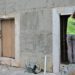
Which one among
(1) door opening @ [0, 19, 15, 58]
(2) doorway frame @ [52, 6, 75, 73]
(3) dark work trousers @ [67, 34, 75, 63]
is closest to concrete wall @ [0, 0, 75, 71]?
(2) doorway frame @ [52, 6, 75, 73]

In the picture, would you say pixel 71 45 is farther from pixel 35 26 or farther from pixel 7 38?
pixel 7 38

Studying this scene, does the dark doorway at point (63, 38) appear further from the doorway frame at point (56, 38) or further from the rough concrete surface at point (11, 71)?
the rough concrete surface at point (11, 71)

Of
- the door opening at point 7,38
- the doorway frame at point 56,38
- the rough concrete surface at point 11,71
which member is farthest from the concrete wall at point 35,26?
the door opening at point 7,38

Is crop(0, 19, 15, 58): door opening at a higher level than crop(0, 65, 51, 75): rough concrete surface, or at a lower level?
higher

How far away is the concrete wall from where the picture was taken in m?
9.09

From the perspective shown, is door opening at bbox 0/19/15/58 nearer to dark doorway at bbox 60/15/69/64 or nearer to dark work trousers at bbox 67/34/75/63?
dark doorway at bbox 60/15/69/64

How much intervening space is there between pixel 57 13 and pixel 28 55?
1982mm

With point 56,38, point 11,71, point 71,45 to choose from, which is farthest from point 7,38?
point 71,45

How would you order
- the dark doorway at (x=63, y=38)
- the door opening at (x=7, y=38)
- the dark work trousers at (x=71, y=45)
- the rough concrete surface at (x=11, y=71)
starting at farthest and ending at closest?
1. the door opening at (x=7, y=38)
2. the rough concrete surface at (x=11, y=71)
3. the dark doorway at (x=63, y=38)
4. the dark work trousers at (x=71, y=45)

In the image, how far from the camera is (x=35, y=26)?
9.50 meters

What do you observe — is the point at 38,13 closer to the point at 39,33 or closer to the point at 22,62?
the point at 39,33

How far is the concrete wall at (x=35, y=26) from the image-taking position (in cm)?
909

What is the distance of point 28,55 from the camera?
9.75m

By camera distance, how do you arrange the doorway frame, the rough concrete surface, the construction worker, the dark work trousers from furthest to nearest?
the rough concrete surface
the doorway frame
the dark work trousers
the construction worker
